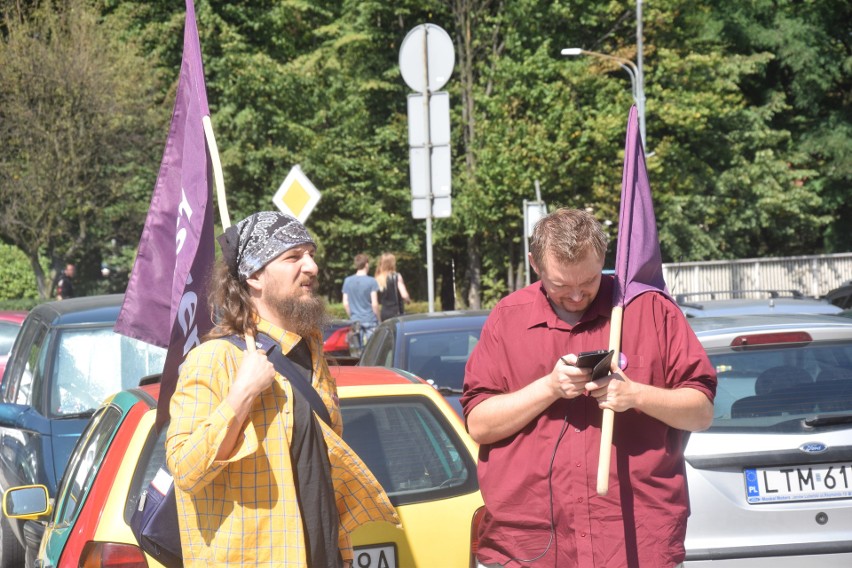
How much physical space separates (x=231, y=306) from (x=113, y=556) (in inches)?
41.8

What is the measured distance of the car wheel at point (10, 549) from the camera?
709 cm

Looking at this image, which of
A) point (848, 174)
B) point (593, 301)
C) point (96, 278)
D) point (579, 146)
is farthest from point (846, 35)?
point (593, 301)

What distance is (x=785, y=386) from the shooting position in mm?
5098

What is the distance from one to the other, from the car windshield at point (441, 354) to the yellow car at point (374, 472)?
10.4ft

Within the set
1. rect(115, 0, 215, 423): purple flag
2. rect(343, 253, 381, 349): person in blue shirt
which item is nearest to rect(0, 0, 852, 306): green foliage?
rect(343, 253, 381, 349): person in blue shirt

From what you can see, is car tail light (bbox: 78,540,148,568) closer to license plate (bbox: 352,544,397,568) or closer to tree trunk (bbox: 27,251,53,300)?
license plate (bbox: 352,544,397,568)

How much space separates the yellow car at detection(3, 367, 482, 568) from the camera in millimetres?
3920

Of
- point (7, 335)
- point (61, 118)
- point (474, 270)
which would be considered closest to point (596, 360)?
point (7, 335)

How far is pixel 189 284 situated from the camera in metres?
3.79

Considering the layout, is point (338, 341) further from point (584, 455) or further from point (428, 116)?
point (584, 455)

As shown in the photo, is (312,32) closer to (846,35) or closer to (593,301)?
(846,35)

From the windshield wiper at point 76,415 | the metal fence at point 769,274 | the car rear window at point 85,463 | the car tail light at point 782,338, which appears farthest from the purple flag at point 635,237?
the metal fence at point 769,274

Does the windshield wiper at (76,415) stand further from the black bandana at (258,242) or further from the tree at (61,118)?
the tree at (61,118)

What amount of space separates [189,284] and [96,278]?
36693 millimetres
